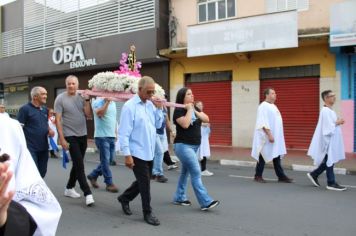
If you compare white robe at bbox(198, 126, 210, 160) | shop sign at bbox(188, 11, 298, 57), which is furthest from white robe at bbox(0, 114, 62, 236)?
shop sign at bbox(188, 11, 298, 57)

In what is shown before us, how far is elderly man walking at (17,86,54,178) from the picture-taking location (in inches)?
253

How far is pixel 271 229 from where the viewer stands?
17.9ft

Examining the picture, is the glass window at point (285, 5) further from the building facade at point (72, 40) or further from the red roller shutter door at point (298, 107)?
the building facade at point (72, 40)

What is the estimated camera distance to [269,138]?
355 inches

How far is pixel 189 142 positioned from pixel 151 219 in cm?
124

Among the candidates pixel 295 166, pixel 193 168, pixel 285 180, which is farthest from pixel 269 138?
pixel 193 168

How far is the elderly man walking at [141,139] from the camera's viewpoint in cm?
568

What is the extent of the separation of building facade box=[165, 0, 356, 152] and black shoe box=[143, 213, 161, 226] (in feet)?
33.1

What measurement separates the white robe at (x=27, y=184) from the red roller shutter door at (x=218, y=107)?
15.8m

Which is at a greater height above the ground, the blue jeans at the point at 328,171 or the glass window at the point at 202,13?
the glass window at the point at 202,13

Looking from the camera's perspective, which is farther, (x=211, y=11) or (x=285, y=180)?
(x=211, y=11)

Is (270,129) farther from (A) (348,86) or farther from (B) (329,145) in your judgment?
(A) (348,86)

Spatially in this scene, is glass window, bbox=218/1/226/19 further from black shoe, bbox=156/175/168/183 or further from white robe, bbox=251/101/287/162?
black shoe, bbox=156/175/168/183

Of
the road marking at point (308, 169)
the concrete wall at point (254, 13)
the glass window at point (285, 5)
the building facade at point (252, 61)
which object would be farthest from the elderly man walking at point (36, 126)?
the glass window at point (285, 5)
